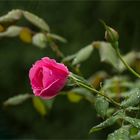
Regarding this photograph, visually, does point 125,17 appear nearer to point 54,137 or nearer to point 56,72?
point 54,137

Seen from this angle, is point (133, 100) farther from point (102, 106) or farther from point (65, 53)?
point (65, 53)

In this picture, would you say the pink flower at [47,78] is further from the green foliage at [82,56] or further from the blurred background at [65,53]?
the blurred background at [65,53]

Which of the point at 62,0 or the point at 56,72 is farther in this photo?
the point at 62,0

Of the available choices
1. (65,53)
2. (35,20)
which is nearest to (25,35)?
(35,20)

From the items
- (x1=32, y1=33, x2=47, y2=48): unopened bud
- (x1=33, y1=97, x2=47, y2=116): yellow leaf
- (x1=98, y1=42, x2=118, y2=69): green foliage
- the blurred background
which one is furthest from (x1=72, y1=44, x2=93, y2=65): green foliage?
the blurred background

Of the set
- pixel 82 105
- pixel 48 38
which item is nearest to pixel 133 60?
pixel 48 38

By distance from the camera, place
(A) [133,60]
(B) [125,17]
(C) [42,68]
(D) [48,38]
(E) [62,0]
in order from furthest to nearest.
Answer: (E) [62,0]
(B) [125,17]
(A) [133,60]
(D) [48,38]
(C) [42,68]
